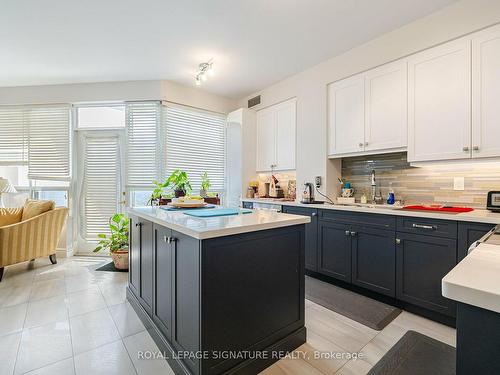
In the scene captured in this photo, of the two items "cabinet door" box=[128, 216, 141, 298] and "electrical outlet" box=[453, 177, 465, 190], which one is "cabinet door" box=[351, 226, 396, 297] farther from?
"cabinet door" box=[128, 216, 141, 298]

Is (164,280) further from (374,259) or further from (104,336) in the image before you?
(374,259)

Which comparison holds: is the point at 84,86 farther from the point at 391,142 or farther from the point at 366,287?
the point at 366,287

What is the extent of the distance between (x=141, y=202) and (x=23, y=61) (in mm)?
2364

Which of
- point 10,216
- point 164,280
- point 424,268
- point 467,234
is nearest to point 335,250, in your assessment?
point 424,268

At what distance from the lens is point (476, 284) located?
624 millimetres

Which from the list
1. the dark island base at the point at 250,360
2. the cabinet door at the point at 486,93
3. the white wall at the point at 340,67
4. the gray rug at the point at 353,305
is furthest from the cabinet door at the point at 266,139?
the dark island base at the point at 250,360

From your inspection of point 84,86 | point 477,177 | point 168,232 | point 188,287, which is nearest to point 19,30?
point 84,86

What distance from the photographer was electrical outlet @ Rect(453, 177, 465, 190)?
2449mm

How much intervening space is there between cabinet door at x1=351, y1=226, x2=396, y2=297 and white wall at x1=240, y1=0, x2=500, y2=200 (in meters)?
0.89

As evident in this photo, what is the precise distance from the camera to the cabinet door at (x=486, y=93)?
204 centimetres

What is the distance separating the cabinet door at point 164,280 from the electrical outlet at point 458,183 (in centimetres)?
268

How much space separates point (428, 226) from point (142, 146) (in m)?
3.85

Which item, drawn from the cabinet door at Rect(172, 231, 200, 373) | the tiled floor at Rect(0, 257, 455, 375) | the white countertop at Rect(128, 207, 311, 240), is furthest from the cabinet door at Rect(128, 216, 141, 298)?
the cabinet door at Rect(172, 231, 200, 373)

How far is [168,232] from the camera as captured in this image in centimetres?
167
